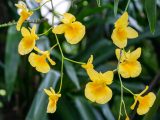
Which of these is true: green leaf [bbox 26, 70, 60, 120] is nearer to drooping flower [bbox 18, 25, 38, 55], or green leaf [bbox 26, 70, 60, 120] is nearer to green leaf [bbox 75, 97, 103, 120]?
green leaf [bbox 75, 97, 103, 120]

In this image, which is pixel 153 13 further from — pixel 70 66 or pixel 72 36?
pixel 70 66

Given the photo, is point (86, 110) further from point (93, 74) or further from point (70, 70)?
point (93, 74)

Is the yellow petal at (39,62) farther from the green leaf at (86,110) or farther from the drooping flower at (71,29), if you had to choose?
the green leaf at (86,110)

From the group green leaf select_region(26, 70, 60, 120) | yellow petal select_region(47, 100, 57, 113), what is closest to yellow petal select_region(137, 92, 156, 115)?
yellow petal select_region(47, 100, 57, 113)

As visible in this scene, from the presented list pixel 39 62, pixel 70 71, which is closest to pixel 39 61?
pixel 39 62

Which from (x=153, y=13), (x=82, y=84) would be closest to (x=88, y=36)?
(x=82, y=84)

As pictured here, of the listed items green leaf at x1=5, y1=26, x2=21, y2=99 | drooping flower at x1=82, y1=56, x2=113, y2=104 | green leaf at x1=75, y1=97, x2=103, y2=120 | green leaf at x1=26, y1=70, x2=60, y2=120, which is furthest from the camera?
green leaf at x1=75, y1=97, x2=103, y2=120

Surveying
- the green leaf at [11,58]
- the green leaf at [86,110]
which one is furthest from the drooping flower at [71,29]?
the green leaf at [86,110]
